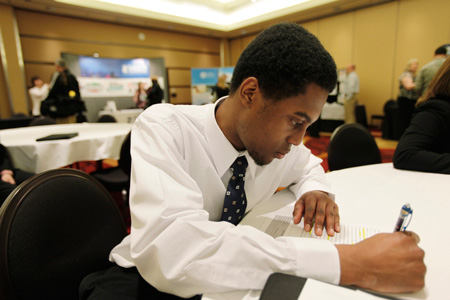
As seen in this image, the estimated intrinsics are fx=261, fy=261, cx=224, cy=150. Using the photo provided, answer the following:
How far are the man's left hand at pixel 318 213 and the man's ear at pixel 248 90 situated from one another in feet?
1.20

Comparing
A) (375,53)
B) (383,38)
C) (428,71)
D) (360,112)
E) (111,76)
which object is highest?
(383,38)

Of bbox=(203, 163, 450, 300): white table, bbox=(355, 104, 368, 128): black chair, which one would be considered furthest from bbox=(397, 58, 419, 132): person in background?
bbox=(203, 163, 450, 300): white table

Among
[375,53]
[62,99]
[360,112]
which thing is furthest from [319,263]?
[375,53]

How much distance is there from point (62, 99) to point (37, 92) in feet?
7.97

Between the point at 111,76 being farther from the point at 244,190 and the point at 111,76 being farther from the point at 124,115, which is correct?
the point at 244,190

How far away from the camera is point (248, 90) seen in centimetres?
76

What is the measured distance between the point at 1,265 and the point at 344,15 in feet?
24.9

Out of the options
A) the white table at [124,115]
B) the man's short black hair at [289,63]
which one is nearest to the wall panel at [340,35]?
the white table at [124,115]

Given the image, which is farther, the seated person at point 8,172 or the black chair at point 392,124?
the black chair at point 392,124

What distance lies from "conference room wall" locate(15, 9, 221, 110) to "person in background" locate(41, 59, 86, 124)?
2586 mm

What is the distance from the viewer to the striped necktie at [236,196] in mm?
818

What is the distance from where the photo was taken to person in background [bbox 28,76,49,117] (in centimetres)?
564

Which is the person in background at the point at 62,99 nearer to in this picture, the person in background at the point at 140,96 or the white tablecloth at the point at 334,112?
the person in background at the point at 140,96

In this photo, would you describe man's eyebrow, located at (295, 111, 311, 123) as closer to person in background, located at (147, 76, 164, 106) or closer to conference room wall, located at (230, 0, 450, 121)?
person in background, located at (147, 76, 164, 106)
